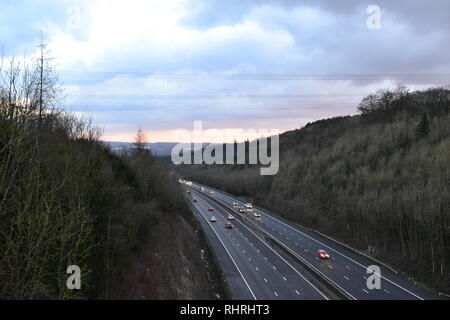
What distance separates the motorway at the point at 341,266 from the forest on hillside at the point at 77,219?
11019 mm

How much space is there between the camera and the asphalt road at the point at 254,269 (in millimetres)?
28266

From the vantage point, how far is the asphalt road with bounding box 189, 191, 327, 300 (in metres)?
28.3

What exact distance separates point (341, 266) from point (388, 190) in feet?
68.2

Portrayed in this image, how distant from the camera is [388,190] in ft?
165

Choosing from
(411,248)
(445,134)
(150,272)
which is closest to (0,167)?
(150,272)

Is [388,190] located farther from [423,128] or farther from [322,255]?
[423,128]

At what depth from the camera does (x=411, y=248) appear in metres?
37.7

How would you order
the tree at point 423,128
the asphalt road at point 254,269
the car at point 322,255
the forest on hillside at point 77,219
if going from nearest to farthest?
the forest on hillside at point 77,219 → the asphalt road at point 254,269 → the car at point 322,255 → the tree at point 423,128

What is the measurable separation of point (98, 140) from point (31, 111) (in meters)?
23.6

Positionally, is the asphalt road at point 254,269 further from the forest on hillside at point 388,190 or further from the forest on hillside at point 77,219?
the forest on hillside at point 388,190

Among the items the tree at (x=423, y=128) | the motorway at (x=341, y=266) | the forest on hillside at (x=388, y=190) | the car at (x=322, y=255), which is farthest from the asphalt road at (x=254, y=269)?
the tree at (x=423, y=128)

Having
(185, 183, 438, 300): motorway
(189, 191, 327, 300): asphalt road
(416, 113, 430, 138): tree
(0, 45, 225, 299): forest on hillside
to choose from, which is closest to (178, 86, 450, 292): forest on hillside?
(416, 113, 430, 138): tree

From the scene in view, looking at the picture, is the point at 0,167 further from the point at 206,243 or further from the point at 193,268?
the point at 206,243

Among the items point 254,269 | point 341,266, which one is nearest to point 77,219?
point 254,269
